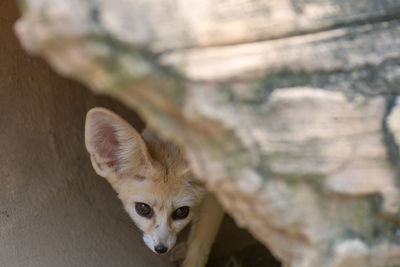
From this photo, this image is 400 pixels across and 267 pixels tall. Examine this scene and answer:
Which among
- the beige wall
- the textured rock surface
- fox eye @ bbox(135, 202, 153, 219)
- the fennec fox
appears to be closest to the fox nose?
the fennec fox

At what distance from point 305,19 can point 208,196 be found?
4.88ft

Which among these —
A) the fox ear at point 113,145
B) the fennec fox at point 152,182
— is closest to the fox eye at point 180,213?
the fennec fox at point 152,182

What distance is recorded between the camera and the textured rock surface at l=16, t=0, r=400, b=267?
1.10 metres

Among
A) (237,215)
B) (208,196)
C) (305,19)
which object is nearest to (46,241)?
(208,196)

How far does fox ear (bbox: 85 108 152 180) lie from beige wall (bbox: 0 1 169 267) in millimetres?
363

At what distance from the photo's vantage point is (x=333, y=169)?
4.10 feet

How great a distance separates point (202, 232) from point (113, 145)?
74 cm

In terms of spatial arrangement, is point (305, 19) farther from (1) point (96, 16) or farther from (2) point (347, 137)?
(1) point (96, 16)

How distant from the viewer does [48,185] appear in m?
2.61

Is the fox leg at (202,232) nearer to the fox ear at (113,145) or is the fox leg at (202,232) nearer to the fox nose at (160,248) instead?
the fox nose at (160,248)

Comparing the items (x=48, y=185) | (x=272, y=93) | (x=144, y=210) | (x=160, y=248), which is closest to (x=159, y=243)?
(x=160, y=248)

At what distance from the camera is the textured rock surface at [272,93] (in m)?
1.10

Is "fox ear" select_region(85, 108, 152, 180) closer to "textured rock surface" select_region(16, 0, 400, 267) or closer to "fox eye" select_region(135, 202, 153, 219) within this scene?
"fox eye" select_region(135, 202, 153, 219)

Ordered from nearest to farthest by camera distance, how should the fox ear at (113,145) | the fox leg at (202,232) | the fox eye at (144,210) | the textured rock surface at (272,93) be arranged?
the textured rock surface at (272,93) → the fox ear at (113,145) → the fox eye at (144,210) → the fox leg at (202,232)
